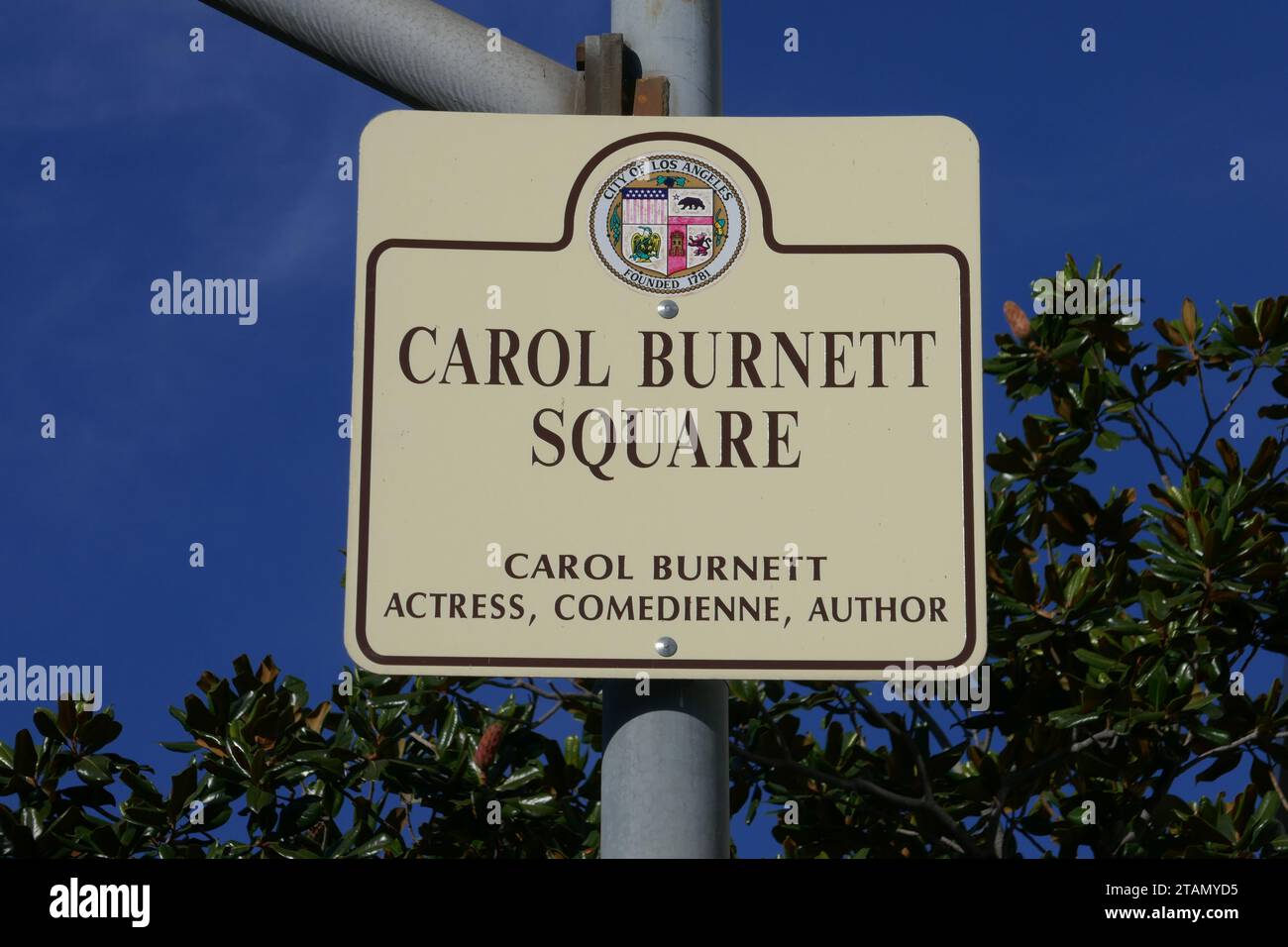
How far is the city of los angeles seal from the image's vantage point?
278 cm

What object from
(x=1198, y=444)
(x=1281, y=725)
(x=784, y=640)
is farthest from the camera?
(x=1198, y=444)

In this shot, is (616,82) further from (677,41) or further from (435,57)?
(435,57)

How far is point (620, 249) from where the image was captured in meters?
2.79

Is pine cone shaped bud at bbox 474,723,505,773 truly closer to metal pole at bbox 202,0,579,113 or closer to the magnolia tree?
the magnolia tree

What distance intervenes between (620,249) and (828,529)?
611 millimetres

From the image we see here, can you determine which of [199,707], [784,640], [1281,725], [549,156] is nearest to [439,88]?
[549,156]

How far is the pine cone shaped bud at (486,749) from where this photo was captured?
21.9 ft

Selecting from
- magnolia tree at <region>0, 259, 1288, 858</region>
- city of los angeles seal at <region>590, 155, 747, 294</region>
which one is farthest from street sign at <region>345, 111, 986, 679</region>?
magnolia tree at <region>0, 259, 1288, 858</region>

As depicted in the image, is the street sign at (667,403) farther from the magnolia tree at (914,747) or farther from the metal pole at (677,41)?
the magnolia tree at (914,747)

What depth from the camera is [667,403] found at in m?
2.71

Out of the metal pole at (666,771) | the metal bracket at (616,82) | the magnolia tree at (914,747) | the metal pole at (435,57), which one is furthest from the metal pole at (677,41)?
the magnolia tree at (914,747)

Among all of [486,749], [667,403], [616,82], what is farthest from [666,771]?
[486,749]

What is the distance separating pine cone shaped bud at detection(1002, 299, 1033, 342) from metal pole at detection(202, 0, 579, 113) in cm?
540
